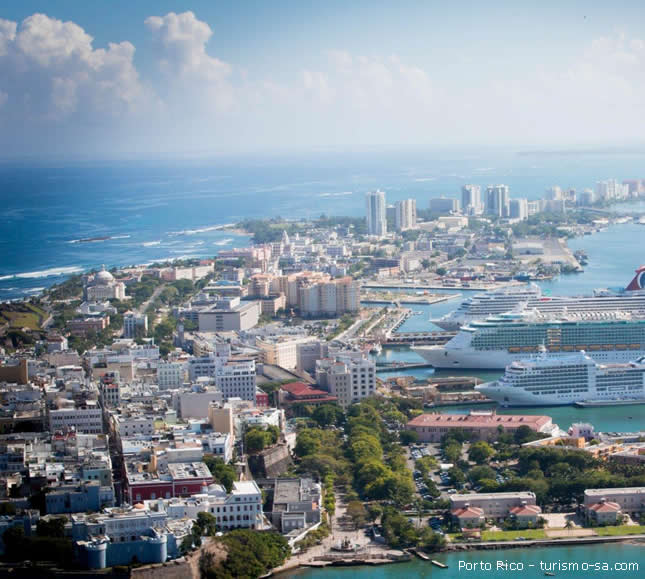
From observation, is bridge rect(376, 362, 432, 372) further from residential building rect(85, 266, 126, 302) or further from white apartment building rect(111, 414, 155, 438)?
residential building rect(85, 266, 126, 302)

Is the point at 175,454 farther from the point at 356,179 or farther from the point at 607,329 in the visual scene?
the point at 356,179

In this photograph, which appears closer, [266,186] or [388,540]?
[388,540]

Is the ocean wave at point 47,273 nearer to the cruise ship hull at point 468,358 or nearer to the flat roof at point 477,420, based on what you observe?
the cruise ship hull at point 468,358

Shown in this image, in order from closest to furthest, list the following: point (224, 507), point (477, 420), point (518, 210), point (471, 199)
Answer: point (224, 507) → point (477, 420) → point (518, 210) → point (471, 199)

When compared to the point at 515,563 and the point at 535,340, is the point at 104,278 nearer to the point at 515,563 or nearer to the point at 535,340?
Answer: the point at 535,340

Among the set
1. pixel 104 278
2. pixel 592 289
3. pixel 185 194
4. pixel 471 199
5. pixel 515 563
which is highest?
pixel 185 194

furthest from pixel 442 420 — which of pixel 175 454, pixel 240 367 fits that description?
pixel 175 454

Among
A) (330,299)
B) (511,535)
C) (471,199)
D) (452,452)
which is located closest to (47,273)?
(330,299)
